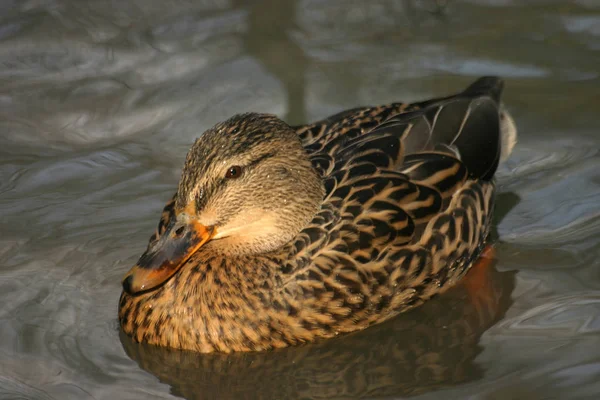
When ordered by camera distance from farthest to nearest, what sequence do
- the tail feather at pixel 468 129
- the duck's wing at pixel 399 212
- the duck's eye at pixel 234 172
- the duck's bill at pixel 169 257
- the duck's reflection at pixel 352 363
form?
the tail feather at pixel 468 129 < the duck's wing at pixel 399 212 < the duck's eye at pixel 234 172 < the duck's bill at pixel 169 257 < the duck's reflection at pixel 352 363

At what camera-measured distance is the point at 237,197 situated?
6.18 m

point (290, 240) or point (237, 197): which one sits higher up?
point (237, 197)

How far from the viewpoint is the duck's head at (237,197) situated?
6.02 meters

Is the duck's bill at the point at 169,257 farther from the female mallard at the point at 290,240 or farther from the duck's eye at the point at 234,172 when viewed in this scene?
the duck's eye at the point at 234,172

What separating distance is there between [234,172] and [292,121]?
9.14ft

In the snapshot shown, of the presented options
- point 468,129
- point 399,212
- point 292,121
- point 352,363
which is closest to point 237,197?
point 399,212

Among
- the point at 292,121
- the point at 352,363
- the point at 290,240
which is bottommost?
the point at 352,363

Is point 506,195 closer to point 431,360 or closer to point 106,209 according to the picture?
point 431,360

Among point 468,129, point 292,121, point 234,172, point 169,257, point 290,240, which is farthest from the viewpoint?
point 292,121

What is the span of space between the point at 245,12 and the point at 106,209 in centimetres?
323

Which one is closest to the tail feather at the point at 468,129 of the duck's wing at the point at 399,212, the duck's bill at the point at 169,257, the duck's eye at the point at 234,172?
the duck's wing at the point at 399,212

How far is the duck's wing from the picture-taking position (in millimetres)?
→ 6355

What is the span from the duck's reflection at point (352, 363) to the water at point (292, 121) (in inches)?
0.5

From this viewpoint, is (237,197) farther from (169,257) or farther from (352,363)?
(352,363)
